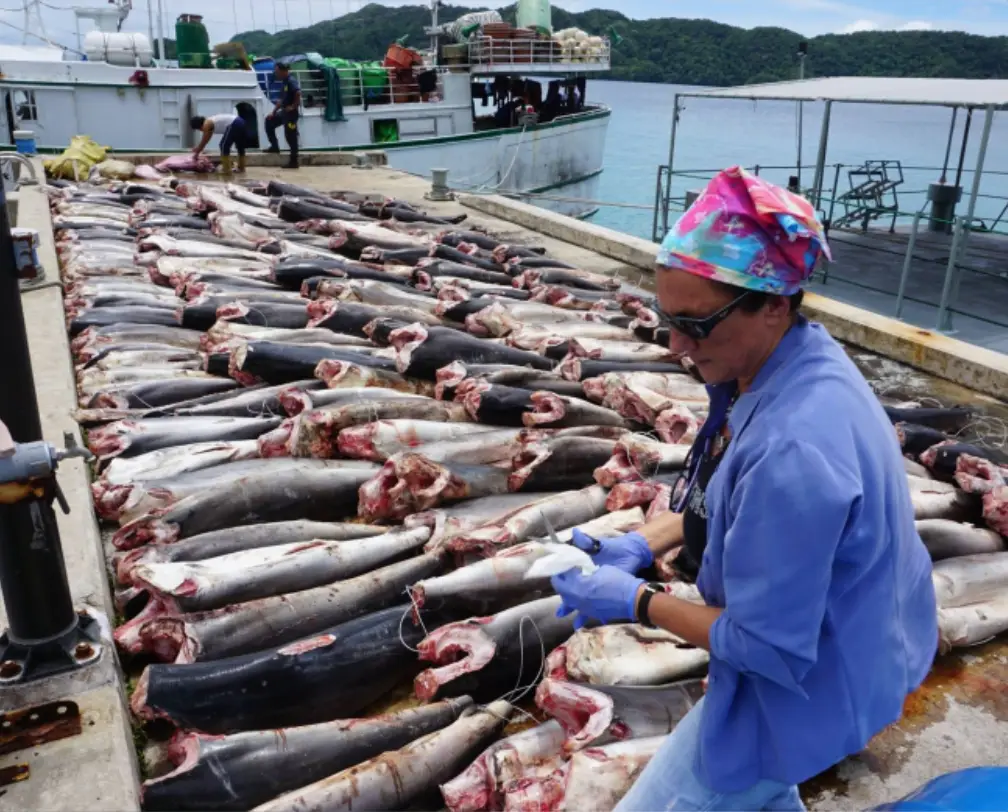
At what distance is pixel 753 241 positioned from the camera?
6.18 ft

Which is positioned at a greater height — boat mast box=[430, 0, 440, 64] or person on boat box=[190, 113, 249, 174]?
Answer: boat mast box=[430, 0, 440, 64]

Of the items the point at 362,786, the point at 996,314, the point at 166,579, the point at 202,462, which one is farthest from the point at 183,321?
the point at 996,314

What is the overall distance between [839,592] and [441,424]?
3710 millimetres

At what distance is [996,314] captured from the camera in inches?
569

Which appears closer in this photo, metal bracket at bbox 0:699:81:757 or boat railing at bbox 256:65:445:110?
metal bracket at bbox 0:699:81:757

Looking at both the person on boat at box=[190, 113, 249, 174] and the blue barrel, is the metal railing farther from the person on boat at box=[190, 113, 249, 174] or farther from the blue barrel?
the blue barrel

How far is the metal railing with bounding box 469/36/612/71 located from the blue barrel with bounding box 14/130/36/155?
14.0 meters

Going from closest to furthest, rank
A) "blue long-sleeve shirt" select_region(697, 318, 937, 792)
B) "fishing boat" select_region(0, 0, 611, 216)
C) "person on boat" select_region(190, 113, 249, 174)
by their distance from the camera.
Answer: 1. "blue long-sleeve shirt" select_region(697, 318, 937, 792)
2. "person on boat" select_region(190, 113, 249, 174)
3. "fishing boat" select_region(0, 0, 611, 216)

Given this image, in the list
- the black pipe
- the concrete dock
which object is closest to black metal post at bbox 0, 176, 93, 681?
the black pipe

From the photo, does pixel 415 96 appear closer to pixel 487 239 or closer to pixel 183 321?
pixel 487 239

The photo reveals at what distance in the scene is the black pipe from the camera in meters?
2.82

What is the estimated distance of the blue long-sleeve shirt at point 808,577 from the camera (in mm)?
1742

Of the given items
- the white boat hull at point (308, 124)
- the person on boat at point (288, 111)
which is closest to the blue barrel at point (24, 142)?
the white boat hull at point (308, 124)

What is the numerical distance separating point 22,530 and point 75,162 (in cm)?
1554
